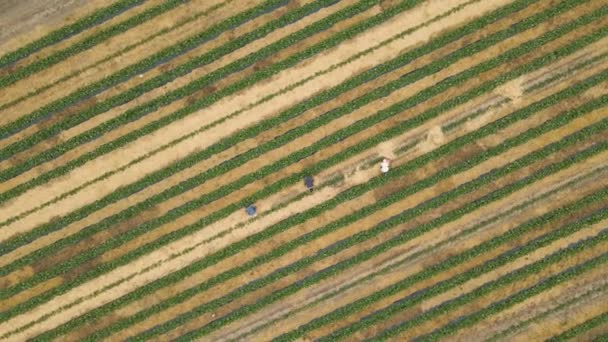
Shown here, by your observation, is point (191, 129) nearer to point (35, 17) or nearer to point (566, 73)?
point (35, 17)

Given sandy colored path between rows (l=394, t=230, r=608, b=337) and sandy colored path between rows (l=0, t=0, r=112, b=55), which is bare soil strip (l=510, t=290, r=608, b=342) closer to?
sandy colored path between rows (l=394, t=230, r=608, b=337)

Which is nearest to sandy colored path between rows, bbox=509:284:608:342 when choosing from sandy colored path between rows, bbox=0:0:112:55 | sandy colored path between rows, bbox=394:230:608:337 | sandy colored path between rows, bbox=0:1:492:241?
sandy colored path between rows, bbox=394:230:608:337

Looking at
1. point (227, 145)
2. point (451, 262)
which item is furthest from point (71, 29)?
point (451, 262)

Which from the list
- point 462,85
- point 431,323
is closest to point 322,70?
point 462,85

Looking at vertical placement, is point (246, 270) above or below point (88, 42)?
below

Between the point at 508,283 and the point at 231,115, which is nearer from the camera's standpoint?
the point at 508,283

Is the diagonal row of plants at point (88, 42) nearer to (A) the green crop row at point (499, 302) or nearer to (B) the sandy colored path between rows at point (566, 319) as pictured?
(A) the green crop row at point (499, 302)
